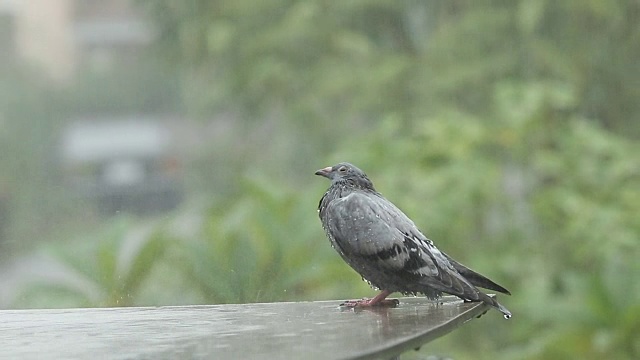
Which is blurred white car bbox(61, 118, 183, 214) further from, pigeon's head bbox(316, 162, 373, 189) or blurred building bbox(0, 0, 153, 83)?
pigeon's head bbox(316, 162, 373, 189)

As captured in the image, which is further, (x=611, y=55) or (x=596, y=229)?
(x=611, y=55)

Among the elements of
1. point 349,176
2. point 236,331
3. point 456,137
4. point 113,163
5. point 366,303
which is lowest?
point 236,331

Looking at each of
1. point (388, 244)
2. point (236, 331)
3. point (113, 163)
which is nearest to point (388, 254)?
point (388, 244)

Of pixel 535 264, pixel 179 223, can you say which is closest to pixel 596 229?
pixel 535 264

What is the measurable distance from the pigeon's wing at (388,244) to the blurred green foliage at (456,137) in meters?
1.50

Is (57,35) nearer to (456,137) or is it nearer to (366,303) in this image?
(456,137)

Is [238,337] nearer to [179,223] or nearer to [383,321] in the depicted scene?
[383,321]

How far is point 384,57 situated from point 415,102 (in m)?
0.20

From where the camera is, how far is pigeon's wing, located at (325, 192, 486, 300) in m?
1.52

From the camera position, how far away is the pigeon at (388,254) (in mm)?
1521

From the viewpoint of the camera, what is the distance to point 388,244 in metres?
1.55

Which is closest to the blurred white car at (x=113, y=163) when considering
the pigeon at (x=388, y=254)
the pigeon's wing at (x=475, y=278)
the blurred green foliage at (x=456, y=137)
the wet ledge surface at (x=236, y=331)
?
the blurred green foliage at (x=456, y=137)

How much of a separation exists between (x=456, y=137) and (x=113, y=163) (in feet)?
3.73

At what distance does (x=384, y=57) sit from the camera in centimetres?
387
